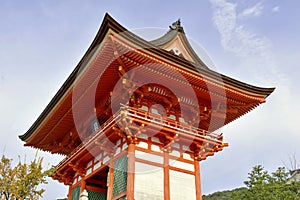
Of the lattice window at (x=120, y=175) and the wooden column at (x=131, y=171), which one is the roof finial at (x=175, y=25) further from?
the lattice window at (x=120, y=175)

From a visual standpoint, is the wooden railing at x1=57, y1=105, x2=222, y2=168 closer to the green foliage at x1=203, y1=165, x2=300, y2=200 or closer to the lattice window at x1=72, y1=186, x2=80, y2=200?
the lattice window at x1=72, y1=186, x2=80, y2=200

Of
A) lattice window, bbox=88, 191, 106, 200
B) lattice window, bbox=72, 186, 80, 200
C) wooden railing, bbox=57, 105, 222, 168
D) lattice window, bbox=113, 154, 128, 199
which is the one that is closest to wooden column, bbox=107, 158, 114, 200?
lattice window, bbox=113, 154, 128, 199

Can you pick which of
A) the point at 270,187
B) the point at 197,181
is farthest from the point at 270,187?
the point at 197,181

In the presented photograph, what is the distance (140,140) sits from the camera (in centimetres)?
1338

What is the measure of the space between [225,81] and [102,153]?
21.6ft

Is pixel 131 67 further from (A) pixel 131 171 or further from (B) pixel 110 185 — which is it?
(B) pixel 110 185

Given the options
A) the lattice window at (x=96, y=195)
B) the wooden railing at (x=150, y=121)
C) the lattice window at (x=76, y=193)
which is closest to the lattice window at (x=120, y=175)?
the wooden railing at (x=150, y=121)

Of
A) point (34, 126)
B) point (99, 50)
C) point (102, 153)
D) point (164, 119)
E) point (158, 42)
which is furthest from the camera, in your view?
point (34, 126)

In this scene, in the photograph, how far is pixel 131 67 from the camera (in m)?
12.7

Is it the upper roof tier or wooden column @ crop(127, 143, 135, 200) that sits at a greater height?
the upper roof tier

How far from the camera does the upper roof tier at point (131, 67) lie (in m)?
11.6

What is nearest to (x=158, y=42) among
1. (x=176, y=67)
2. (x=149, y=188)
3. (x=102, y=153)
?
(x=176, y=67)

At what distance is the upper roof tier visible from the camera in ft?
38.0

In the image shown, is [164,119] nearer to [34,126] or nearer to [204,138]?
[204,138]
